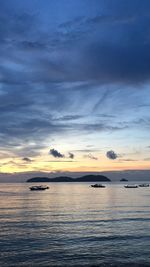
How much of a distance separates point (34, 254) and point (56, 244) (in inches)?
272

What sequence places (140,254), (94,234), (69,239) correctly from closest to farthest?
(140,254) < (69,239) < (94,234)

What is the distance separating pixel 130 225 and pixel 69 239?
17264 millimetres

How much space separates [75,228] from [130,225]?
10.7m

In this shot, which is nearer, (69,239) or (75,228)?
(69,239)

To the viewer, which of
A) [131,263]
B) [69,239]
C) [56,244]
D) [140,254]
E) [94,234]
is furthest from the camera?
[94,234]

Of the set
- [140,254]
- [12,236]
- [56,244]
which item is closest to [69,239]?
[56,244]

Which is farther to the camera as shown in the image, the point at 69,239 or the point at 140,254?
the point at 69,239

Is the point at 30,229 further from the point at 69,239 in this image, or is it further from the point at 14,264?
the point at 14,264

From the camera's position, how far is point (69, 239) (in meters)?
57.0

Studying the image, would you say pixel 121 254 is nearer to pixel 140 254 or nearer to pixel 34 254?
pixel 140 254

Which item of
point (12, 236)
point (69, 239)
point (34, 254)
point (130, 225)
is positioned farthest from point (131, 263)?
point (130, 225)

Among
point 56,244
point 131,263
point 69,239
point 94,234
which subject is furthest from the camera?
point 94,234

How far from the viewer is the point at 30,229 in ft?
222

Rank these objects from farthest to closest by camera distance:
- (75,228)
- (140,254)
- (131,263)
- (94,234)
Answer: (75,228)
(94,234)
(140,254)
(131,263)
